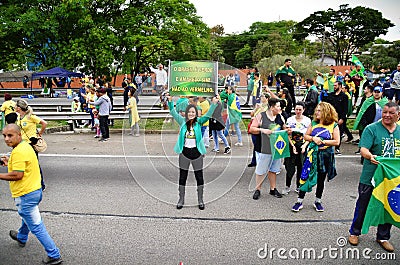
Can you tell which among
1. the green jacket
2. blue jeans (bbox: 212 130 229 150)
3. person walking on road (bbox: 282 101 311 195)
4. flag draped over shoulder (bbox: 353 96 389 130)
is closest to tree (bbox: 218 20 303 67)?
flag draped over shoulder (bbox: 353 96 389 130)

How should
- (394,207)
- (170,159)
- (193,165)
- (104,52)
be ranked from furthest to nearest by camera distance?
(104,52), (170,159), (193,165), (394,207)

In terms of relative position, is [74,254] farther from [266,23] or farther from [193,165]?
[266,23]

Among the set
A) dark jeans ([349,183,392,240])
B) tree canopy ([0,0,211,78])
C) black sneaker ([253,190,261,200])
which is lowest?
black sneaker ([253,190,261,200])

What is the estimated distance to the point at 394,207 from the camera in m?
4.25

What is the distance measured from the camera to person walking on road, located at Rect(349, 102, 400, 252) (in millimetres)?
4328

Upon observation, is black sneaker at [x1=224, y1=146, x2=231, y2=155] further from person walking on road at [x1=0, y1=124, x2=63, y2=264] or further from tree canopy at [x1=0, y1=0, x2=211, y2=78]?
tree canopy at [x1=0, y1=0, x2=211, y2=78]

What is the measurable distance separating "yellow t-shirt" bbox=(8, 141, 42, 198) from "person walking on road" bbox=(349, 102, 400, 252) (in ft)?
12.5

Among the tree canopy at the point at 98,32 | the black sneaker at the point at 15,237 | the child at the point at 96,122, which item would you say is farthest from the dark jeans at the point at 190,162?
the tree canopy at the point at 98,32

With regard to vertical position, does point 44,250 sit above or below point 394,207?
below

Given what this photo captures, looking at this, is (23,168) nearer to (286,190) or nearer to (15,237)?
(15,237)

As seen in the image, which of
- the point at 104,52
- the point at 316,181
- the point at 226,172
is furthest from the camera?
the point at 104,52

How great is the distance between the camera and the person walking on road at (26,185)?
3945mm

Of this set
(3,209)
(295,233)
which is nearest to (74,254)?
(3,209)

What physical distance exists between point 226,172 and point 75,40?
22764 millimetres
